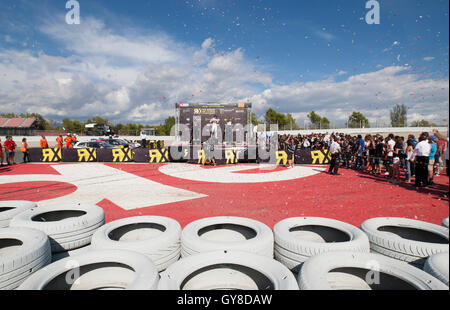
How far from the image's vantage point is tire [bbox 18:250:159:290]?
1938mm

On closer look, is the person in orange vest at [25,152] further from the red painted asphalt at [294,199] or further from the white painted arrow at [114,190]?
the red painted asphalt at [294,199]

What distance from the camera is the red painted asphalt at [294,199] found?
6.14 m

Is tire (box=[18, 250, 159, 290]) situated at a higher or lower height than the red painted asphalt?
higher

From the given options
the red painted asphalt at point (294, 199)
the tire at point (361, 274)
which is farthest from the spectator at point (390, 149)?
the tire at point (361, 274)

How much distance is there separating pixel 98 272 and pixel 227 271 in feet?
4.24

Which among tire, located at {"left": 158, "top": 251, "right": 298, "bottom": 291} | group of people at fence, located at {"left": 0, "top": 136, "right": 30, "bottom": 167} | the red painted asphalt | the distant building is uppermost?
the distant building

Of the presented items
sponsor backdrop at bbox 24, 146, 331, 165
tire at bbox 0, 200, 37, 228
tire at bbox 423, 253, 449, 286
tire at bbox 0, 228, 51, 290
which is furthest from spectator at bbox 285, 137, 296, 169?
tire at bbox 0, 228, 51, 290

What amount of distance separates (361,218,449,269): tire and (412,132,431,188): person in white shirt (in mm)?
5131

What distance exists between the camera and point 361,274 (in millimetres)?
2291

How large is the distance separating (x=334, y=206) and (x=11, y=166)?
60.8ft

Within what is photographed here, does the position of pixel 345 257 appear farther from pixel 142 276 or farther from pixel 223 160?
pixel 223 160

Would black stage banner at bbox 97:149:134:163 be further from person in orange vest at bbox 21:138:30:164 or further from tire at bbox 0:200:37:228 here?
tire at bbox 0:200:37:228

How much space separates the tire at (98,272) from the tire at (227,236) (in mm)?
656
